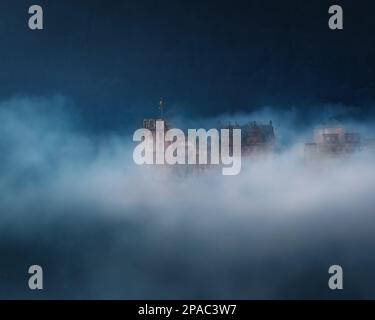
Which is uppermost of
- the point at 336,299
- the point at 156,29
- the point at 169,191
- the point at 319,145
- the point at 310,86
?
the point at 156,29

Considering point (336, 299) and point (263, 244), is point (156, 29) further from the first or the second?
point (336, 299)

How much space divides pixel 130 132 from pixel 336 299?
1178mm

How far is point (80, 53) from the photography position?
2959mm

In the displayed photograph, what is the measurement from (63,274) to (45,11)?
117 centimetres

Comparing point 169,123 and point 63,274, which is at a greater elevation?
point 169,123

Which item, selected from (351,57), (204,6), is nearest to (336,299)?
(351,57)

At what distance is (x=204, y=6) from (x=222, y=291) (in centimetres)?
127

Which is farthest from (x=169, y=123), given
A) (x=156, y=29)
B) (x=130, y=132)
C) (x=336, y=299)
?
(x=336, y=299)

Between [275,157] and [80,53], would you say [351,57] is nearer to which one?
[275,157]

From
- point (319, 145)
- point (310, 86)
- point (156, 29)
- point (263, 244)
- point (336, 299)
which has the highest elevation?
point (156, 29)

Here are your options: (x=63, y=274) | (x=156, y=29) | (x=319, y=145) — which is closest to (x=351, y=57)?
(x=319, y=145)

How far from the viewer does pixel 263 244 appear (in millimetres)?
2938

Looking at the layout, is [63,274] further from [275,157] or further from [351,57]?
[351,57]

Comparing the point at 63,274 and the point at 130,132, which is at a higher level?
the point at 130,132
